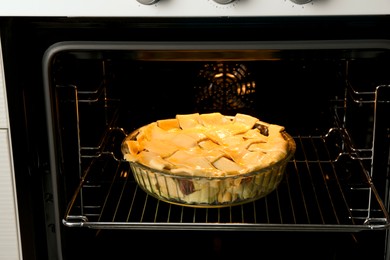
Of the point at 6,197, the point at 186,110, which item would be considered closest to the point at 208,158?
the point at 186,110

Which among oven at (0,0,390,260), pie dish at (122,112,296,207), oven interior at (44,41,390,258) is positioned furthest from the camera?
oven interior at (44,41,390,258)

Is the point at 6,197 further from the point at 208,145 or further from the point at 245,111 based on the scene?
the point at 245,111

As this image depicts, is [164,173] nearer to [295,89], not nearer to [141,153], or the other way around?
[141,153]

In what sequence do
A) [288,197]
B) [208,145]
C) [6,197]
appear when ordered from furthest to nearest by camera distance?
1. [288,197]
2. [208,145]
3. [6,197]

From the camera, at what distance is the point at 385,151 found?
1.66 meters

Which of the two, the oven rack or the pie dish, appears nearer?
the pie dish

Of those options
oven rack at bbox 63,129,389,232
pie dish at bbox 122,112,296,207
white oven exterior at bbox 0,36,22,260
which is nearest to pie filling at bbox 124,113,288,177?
pie dish at bbox 122,112,296,207

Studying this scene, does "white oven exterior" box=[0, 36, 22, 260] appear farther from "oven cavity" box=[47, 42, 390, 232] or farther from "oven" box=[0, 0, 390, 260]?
"oven cavity" box=[47, 42, 390, 232]

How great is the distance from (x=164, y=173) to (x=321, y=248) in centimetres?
48

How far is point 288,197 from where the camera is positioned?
5.77 feet

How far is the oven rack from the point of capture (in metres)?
1.71

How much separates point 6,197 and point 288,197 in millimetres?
645

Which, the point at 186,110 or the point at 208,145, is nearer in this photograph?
the point at 208,145

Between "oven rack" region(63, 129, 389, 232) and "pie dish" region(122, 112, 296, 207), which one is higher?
"pie dish" region(122, 112, 296, 207)
